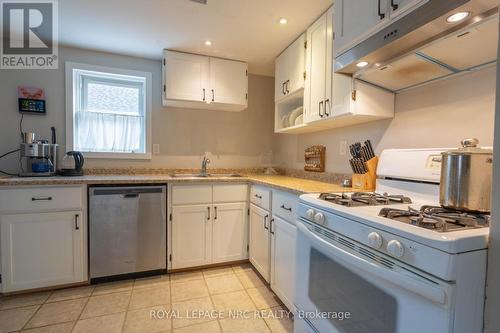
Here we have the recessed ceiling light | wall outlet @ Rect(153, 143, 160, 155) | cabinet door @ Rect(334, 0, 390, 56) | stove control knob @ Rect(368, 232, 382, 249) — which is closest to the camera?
stove control knob @ Rect(368, 232, 382, 249)

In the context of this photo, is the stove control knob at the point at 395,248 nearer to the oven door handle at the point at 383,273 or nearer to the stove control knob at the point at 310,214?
the oven door handle at the point at 383,273

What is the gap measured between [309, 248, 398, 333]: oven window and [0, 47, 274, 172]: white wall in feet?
6.77

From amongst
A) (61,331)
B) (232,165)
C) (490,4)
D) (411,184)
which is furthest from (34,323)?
(490,4)

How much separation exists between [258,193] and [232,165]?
927 mm

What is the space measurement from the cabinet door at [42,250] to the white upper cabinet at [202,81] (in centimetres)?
141

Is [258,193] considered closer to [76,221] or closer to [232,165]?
[232,165]

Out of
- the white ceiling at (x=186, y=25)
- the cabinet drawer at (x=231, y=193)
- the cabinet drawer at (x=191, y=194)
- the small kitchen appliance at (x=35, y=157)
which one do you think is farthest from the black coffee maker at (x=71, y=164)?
the cabinet drawer at (x=231, y=193)

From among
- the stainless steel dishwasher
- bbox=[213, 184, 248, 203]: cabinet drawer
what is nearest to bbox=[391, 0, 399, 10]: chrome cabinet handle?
bbox=[213, 184, 248, 203]: cabinet drawer

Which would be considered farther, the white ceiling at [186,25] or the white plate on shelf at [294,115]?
the white plate on shelf at [294,115]

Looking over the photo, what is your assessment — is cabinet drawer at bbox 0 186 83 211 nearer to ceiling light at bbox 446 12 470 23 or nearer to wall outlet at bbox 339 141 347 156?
wall outlet at bbox 339 141 347 156

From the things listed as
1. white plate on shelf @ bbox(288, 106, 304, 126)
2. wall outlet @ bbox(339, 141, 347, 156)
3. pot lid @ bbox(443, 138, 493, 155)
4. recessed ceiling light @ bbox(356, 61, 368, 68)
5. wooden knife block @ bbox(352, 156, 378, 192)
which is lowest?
wooden knife block @ bbox(352, 156, 378, 192)

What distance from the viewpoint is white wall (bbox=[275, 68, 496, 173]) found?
3.84 feet

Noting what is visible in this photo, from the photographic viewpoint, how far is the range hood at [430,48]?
0.92 metres

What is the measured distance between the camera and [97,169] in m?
2.58
